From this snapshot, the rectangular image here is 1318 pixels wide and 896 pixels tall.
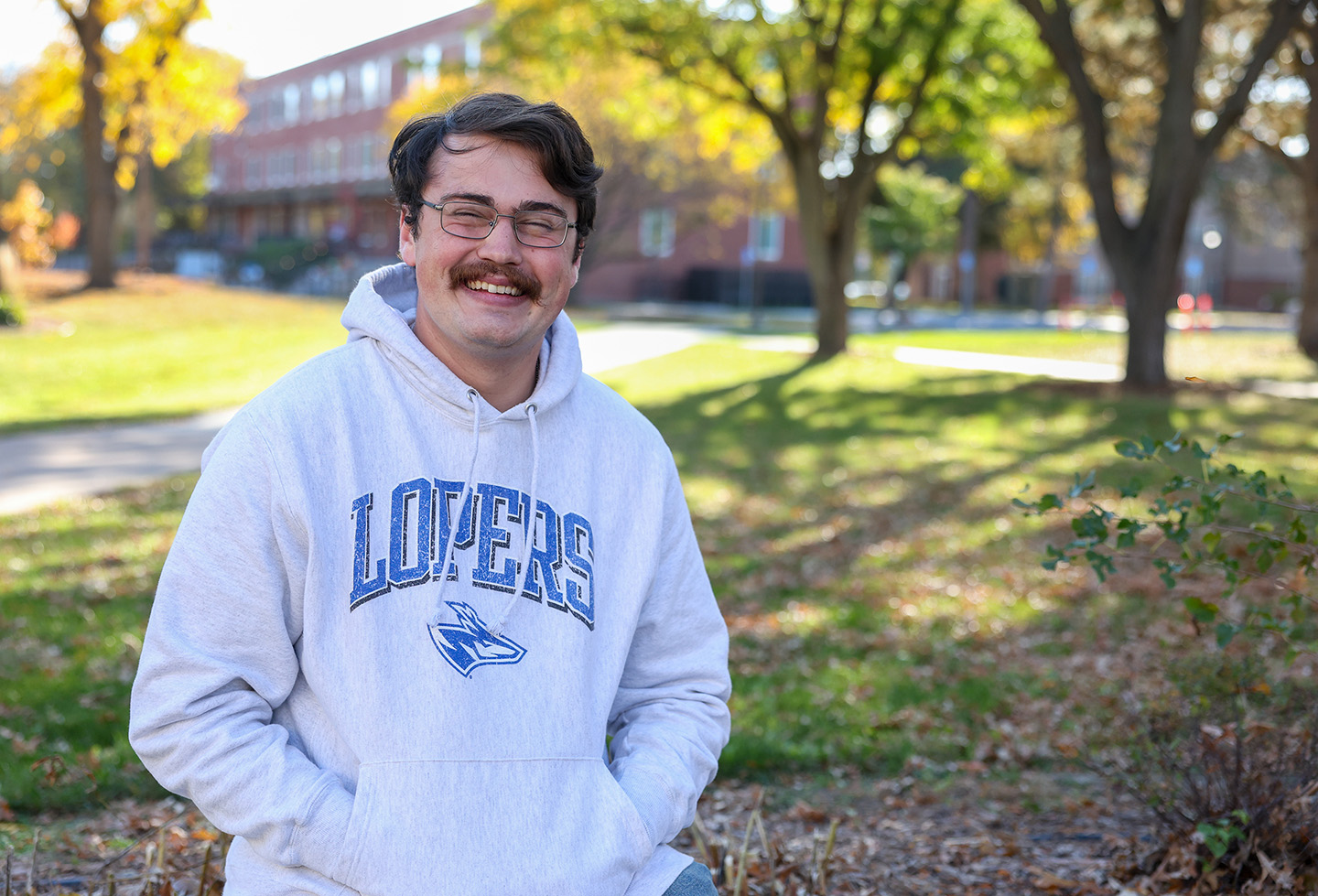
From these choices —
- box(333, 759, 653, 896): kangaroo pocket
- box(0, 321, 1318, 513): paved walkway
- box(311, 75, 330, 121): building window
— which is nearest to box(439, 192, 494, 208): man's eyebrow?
box(333, 759, 653, 896): kangaroo pocket

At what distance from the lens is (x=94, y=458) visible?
11.5m

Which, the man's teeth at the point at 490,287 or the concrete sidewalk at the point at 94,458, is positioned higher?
the man's teeth at the point at 490,287

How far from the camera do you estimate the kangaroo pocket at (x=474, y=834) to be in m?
2.05

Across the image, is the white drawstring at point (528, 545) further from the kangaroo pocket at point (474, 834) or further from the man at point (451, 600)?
the kangaroo pocket at point (474, 834)

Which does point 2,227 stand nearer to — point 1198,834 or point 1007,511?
point 1007,511

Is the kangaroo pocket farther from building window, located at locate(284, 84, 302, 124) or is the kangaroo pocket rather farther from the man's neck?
building window, located at locate(284, 84, 302, 124)

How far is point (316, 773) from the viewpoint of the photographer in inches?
82.6

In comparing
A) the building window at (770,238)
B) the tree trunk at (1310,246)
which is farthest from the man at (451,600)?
the building window at (770,238)

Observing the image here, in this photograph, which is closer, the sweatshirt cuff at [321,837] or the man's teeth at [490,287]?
the sweatshirt cuff at [321,837]

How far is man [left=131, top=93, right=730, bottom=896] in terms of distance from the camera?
2.07m

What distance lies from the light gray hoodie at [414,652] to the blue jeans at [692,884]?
0.9 inches

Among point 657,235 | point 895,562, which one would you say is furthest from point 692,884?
point 657,235

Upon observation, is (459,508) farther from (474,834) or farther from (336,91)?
(336,91)

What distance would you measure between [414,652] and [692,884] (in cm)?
69
